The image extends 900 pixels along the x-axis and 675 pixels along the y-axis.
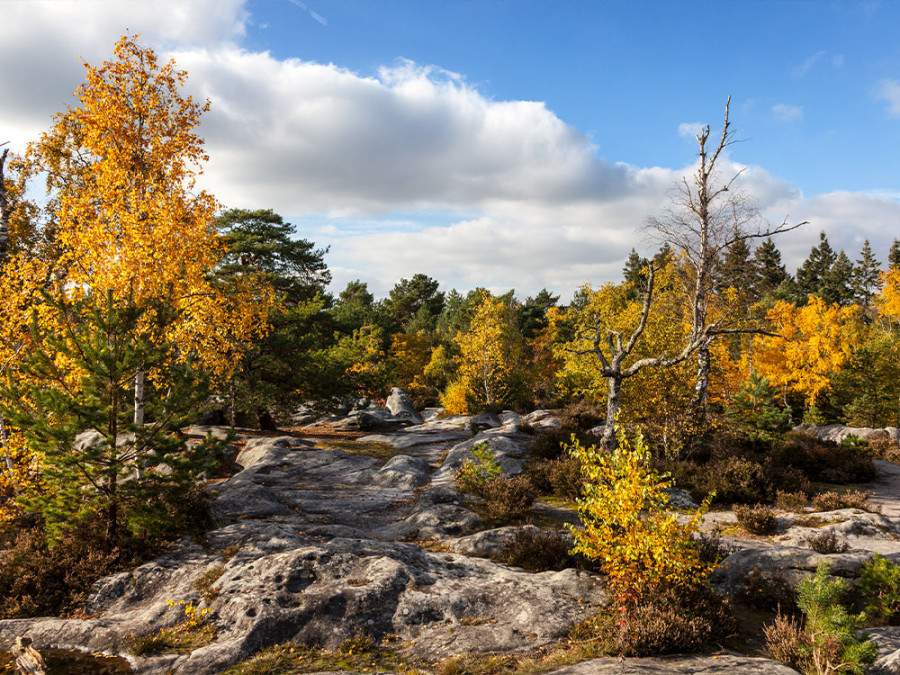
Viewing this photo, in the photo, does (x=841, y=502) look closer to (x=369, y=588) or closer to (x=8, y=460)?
(x=369, y=588)

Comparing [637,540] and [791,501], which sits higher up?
[637,540]

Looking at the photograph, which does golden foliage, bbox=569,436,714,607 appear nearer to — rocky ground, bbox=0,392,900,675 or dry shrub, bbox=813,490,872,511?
rocky ground, bbox=0,392,900,675

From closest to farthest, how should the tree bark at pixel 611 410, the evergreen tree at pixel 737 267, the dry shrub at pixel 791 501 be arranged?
1. the dry shrub at pixel 791 501
2. the tree bark at pixel 611 410
3. the evergreen tree at pixel 737 267

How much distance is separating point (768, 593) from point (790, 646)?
2.38 metres

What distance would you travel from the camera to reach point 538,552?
920cm

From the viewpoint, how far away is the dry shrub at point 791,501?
13316mm

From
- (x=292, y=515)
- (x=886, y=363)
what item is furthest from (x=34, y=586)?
(x=886, y=363)

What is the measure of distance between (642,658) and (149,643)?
632 cm

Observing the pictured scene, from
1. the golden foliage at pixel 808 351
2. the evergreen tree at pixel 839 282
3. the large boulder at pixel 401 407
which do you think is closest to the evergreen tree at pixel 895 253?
the evergreen tree at pixel 839 282

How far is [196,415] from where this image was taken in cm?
887

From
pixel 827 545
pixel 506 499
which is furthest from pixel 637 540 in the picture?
pixel 827 545

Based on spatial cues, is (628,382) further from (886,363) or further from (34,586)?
(886,363)

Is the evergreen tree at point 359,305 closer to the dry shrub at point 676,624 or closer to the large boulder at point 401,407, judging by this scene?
the large boulder at point 401,407

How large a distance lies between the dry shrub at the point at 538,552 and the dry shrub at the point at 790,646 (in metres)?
3.36
